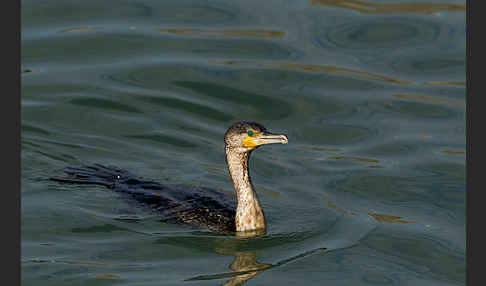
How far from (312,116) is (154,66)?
9.25 feet

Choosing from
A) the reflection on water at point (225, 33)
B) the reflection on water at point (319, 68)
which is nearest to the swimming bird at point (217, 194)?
the reflection on water at point (319, 68)

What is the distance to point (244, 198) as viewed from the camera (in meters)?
9.41

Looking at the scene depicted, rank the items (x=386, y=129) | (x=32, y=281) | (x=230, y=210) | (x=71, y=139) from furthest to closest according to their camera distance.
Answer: (x=386, y=129) → (x=71, y=139) → (x=230, y=210) → (x=32, y=281)

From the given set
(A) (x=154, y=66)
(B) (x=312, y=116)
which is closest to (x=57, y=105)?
(A) (x=154, y=66)

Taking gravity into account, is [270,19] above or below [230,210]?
above

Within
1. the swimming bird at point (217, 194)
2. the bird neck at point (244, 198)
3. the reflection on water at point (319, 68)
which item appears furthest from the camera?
the reflection on water at point (319, 68)

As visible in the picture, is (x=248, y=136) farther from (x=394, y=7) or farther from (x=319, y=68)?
(x=394, y=7)

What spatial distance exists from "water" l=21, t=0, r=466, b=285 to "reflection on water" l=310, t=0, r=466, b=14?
0.04 m

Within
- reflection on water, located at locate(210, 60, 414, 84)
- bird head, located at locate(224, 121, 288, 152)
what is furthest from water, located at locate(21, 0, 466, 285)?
bird head, located at locate(224, 121, 288, 152)

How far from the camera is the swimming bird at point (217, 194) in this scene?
Answer: 30.1 ft

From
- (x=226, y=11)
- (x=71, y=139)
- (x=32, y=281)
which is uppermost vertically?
(x=226, y=11)

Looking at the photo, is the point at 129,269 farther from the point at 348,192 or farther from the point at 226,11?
the point at 226,11

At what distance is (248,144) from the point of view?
918cm

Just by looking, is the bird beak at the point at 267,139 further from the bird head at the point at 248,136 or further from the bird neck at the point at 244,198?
the bird neck at the point at 244,198
